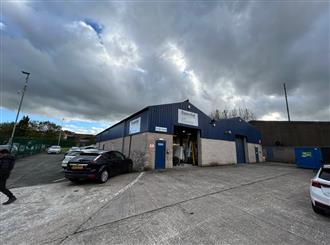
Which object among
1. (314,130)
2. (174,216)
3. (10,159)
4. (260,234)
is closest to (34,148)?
(10,159)

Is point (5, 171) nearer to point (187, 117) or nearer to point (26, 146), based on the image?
point (187, 117)

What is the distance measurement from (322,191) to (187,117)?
11.4 meters

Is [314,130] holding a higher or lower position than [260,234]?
higher

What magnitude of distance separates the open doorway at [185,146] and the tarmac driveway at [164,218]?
31.9 feet

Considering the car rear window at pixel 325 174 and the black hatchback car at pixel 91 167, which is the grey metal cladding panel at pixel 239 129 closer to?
the black hatchback car at pixel 91 167

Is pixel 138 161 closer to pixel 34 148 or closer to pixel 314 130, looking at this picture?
pixel 34 148

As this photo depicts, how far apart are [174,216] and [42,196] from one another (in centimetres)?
496

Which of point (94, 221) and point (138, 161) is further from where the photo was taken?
point (138, 161)

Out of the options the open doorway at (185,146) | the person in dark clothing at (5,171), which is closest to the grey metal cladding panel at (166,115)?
the open doorway at (185,146)

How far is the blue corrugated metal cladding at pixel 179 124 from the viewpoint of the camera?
41.5 ft

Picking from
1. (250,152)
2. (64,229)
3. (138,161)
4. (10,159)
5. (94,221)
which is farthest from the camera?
(250,152)

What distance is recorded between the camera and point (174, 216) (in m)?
3.82

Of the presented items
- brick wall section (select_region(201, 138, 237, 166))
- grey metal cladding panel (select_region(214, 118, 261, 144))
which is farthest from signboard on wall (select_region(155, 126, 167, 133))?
grey metal cladding panel (select_region(214, 118, 261, 144))

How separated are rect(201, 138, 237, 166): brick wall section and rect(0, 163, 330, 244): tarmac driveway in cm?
952
